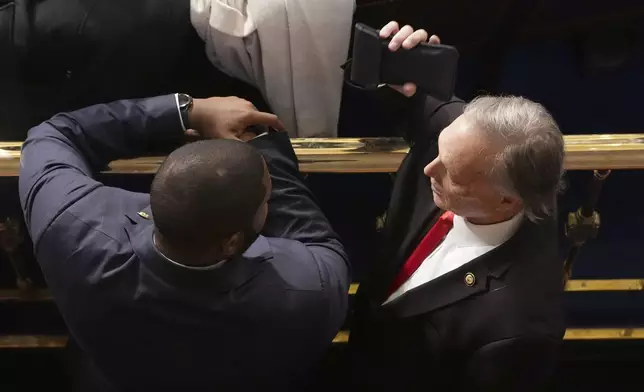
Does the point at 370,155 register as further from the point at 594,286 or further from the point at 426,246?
the point at 594,286

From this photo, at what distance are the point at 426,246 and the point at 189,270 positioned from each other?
0.40m

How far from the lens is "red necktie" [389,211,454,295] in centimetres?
102

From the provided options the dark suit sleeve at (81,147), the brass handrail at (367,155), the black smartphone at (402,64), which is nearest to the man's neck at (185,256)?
the dark suit sleeve at (81,147)

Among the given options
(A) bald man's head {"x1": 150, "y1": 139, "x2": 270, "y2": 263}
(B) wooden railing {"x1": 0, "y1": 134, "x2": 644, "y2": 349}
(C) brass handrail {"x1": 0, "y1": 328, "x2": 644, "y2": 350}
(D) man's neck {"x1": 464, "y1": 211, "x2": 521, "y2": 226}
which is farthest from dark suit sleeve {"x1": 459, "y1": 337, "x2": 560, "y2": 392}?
(C) brass handrail {"x1": 0, "y1": 328, "x2": 644, "y2": 350}

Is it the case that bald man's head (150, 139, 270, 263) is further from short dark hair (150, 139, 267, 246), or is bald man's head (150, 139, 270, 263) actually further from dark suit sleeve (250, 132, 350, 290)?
dark suit sleeve (250, 132, 350, 290)

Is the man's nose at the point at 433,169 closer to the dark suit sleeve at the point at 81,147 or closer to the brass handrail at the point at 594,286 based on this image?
the dark suit sleeve at the point at 81,147

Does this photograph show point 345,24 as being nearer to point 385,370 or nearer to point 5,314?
point 385,370

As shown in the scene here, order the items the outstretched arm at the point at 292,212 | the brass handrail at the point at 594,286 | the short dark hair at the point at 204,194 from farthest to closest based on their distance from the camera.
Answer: the brass handrail at the point at 594,286 < the outstretched arm at the point at 292,212 < the short dark hair at the point at 204,194

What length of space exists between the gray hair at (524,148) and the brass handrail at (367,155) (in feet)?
0.56

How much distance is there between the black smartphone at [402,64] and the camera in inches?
37.4

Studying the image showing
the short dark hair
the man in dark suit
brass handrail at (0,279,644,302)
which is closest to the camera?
the short dark hair

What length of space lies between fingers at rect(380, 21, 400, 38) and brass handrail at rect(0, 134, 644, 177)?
0.17 meters

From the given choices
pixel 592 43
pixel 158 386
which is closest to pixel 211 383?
pixel 158 386

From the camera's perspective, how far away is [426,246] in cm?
104
